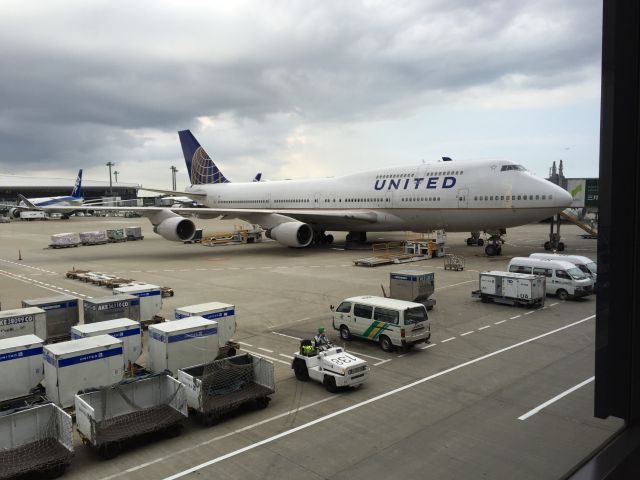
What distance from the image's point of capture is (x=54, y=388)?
10.2 metres

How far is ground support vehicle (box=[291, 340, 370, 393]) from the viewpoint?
11.2 m

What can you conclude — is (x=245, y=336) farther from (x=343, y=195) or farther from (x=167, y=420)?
(x=343, y=195)

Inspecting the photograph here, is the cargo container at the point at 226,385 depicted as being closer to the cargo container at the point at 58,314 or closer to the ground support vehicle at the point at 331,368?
the ground support vehicle at the point at 331,368

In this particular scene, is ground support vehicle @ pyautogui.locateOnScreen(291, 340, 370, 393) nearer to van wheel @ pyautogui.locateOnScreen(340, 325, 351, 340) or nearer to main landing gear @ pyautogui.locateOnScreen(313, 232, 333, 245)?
van wheel @ pyautogui.locateOnScreen(340, 325, 351, 340)

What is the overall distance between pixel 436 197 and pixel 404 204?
2542 millimetres

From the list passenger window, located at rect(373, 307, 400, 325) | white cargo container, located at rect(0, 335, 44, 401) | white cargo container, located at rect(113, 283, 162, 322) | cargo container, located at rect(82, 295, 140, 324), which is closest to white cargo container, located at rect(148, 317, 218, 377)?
white cargo container, located at rect(0, 335, 44, 401)

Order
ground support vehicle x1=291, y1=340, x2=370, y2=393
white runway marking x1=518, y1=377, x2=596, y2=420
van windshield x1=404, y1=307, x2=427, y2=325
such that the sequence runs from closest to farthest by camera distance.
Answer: white runway marking x1=518, y1=377, x2=596, y2=420
ground support vehicle x1=291, y1=340, x2=370, y2=393
van windshield x1=404, y1=307, x2=427, y2=325

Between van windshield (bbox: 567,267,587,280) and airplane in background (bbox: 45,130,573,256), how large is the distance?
996 centimetres

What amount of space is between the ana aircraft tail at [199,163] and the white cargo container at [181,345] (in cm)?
4532

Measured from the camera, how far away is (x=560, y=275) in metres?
21.0

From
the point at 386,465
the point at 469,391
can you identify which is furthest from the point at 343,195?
the point at 386,465

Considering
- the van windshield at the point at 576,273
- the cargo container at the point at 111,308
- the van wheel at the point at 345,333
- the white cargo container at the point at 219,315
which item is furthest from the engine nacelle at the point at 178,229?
the van windshield at the point at 576,273

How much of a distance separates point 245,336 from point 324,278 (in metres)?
10.8

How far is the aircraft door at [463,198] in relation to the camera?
3225cm
